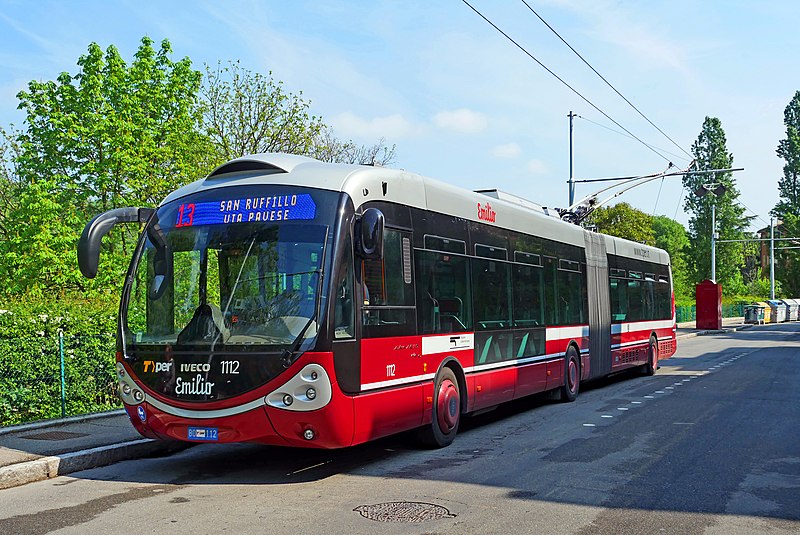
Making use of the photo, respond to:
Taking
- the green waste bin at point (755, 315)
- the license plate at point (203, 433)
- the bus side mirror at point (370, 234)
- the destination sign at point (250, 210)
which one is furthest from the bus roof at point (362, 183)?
the green waste bin at point (755, 315)

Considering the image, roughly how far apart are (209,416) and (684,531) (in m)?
4.21

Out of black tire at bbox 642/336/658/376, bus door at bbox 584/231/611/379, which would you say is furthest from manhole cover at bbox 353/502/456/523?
black tire at bbox 642/336/658/376

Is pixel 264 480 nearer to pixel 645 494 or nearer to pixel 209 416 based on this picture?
pixel 209 416

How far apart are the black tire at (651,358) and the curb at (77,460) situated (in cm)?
1364

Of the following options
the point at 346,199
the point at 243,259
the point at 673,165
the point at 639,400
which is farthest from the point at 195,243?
the point at 673,165

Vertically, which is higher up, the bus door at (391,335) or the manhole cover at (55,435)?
the bus door at (391,335)

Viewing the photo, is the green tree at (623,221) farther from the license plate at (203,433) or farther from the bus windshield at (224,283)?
the license plate at (203,433)

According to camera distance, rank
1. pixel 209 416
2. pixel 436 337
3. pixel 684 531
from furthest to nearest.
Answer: pixel 436 337 → pixel 209 416 → pixel 684 531

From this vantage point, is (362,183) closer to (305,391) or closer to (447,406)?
(305,391)

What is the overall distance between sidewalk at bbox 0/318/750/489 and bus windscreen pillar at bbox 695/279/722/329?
44754 millimetres

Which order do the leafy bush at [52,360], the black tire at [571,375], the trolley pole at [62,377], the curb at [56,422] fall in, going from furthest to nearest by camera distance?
1. the black tire at [571,375]
2. the trolley pole at [62,377]
3. the leafy bush at [52,360]
4. the curb at [56,422]

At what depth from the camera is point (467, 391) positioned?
10695mm

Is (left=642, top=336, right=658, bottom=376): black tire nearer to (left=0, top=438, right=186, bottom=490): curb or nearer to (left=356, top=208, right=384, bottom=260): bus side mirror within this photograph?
(left=0, top=438, right=186, bottom=490): curb

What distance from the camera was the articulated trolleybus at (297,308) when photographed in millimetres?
7805
